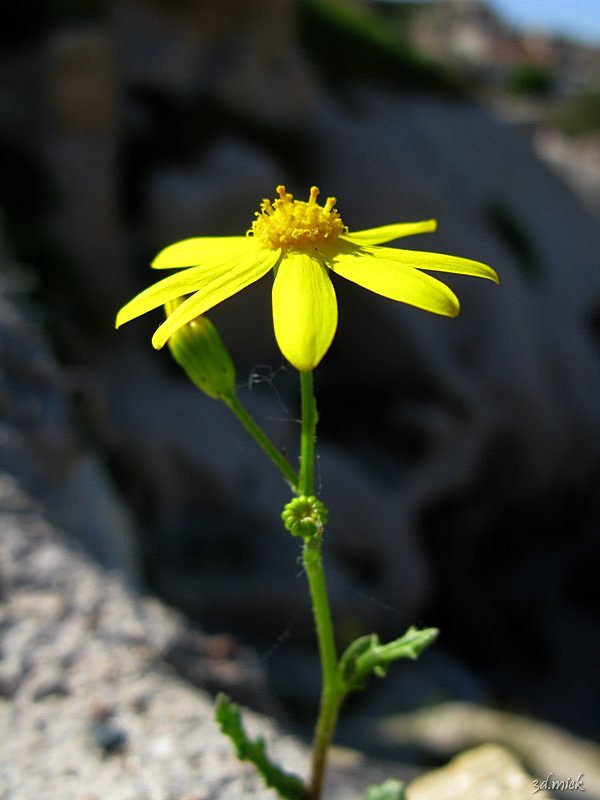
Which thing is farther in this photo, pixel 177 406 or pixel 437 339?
pixel 437 339

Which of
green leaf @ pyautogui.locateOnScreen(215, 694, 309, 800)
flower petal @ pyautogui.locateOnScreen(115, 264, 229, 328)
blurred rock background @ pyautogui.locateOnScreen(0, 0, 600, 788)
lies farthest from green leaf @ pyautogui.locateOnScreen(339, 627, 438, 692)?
blurred rock background @ pyautogui.locateOnScreen(0, 0, 600, 788)

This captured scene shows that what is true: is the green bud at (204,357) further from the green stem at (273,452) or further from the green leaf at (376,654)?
the green leaf at (376,654)

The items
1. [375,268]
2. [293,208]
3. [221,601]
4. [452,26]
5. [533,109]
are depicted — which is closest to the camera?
[375,268]

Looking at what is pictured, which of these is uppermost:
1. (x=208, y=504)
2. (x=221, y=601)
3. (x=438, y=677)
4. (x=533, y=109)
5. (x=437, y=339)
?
(x=533, y=109)

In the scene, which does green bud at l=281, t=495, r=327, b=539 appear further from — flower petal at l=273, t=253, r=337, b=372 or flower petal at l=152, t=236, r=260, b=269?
flower petal at l=152, t=236, r=260, b=269

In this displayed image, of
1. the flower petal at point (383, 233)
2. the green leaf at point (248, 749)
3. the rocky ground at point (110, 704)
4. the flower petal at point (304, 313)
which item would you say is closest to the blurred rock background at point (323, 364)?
the rocky ground at point (110, 704)

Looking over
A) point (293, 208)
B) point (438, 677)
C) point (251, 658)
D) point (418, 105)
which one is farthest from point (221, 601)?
point (418, 105)

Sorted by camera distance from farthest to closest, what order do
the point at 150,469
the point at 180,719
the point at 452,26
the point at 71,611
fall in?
the point at 452,26
the point at 150,469
the point at 71,611
the point at 180,719

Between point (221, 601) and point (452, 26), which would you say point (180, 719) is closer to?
point (221, 601)
